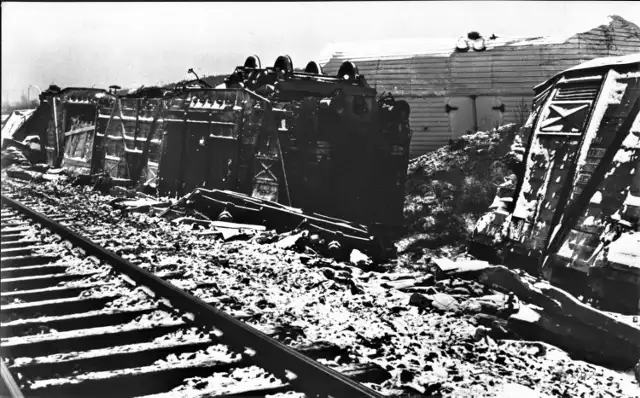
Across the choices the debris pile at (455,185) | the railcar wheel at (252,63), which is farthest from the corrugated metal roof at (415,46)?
the railcar wheel at (252,63)

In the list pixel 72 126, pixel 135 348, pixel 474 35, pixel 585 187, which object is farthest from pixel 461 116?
pixel 72 126

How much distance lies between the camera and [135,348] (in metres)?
4.00

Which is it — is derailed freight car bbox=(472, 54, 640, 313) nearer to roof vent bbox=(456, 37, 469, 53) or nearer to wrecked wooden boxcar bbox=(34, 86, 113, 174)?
roof vent bbox=(456, 37, 469, 53)

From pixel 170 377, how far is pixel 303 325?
1.56 meters

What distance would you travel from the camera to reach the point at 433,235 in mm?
8727

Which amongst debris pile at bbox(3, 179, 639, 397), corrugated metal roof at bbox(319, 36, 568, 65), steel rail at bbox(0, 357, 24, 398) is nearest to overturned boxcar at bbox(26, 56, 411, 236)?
corrugated metal roof at bbox(319, 36, 568, 65)

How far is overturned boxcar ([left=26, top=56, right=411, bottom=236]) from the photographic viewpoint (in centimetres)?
989

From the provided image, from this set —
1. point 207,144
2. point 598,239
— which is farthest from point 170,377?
point 207,144

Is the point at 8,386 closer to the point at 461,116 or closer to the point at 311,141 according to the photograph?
the point at 461,116

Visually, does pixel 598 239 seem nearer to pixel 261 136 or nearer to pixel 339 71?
pixel 339 71

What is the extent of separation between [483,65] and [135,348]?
4.43 metres

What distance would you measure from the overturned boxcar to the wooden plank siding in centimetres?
149

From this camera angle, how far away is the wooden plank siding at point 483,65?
520cm

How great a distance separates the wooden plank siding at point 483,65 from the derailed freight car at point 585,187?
0.88 ft
